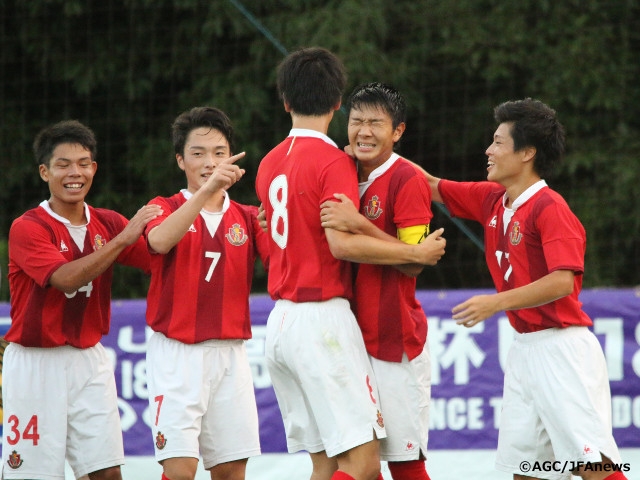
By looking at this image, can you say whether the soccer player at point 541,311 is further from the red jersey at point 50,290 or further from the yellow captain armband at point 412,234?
the red jersey at point 50,290

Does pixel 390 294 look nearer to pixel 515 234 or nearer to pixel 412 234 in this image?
pixel 412 234

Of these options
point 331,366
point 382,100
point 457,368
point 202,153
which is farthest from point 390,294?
point 457,368

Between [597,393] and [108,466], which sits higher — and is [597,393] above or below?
above

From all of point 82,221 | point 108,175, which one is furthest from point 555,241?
point 108,175

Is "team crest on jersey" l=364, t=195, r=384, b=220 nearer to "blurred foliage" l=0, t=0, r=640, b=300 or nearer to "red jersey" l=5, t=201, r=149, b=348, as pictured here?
"red jersey" l=5, t=201, r=149, b=348

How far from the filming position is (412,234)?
13.8 ft

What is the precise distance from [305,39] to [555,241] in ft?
17.1

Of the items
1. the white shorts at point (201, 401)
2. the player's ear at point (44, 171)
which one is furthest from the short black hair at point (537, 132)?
the player's ear at point (44, 171)

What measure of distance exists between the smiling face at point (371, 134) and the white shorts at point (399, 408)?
2.67ft

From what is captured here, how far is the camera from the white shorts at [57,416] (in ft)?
15.9

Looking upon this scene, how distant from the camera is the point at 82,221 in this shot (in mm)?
5055

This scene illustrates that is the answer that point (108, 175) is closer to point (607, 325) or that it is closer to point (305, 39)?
point (305, 39)

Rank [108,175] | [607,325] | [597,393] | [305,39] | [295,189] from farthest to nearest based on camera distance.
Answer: [108,175]
[305,39]
[607,325]
[597,393]
[295,189]

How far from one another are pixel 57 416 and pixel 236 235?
114cm
